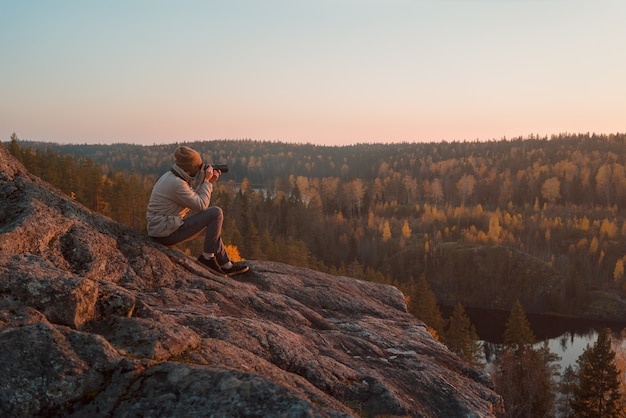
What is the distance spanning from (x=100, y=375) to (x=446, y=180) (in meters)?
174

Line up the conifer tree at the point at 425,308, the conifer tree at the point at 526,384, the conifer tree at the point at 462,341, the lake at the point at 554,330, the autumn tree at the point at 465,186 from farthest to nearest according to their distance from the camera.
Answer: the autumn tree at the point at 465,186
the lake at the point at 554,330
the conifer tree at the point at 425,308
the conifer tree at the point at 462,341
the conifer tree at the point at 526,384

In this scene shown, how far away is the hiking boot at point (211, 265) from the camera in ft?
35.5

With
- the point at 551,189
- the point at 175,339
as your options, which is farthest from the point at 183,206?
the point at 551,189

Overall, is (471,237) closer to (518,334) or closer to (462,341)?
(518,334)

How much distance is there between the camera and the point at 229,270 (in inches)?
440

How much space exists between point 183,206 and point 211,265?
1606 mm

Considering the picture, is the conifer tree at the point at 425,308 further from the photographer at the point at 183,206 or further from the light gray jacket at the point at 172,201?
the light gray jacket at the point at 172,201

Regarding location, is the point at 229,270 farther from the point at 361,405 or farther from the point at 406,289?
the point at 406,289

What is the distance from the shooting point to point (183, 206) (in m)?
10.3

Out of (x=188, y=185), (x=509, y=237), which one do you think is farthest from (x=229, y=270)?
(x=509, y=237)

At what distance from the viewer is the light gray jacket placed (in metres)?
9.77

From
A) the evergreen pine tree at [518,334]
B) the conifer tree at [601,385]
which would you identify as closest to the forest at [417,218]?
the evergreen pine tree at [518,334]

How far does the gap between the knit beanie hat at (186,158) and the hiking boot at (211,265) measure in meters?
2.22

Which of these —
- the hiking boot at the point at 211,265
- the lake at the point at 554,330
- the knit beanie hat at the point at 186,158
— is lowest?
the lake at the point at 554,330
